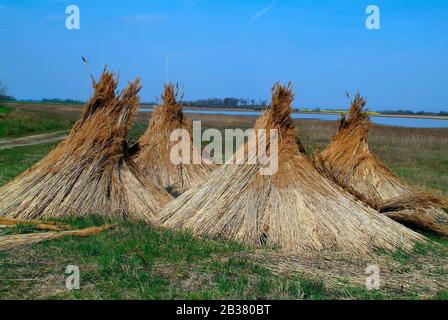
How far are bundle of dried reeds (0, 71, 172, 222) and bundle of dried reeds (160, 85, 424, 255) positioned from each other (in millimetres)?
859

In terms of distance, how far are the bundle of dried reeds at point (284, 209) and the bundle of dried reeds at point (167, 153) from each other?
2.94 meters

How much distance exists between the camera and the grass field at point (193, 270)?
16.8 feet

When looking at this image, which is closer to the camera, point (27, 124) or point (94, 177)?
point (94, 177)

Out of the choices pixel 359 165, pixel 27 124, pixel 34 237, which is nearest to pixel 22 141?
pixel 27 124

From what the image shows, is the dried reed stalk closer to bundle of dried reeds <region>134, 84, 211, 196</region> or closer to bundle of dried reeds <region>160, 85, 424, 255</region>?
bundle of dried reeds <region>160, 85, 424, 255</region>

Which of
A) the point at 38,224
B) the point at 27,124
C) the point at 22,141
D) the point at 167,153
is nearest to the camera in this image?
the point at 38,224

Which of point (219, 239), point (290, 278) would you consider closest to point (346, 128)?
point (219, 239)

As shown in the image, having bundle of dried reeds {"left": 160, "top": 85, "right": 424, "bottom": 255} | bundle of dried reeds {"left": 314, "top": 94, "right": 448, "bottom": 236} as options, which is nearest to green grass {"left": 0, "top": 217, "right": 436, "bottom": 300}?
bundle of dried reeds {"left": 160, "top": 85, "right": 424, "bottom": 255}

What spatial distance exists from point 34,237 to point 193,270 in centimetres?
231

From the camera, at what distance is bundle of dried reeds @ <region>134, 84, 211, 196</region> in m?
11.2

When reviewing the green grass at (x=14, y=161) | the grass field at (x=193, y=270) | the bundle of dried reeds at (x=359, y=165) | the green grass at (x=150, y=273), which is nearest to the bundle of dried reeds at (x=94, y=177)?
the grass field at (x=193, y=270)

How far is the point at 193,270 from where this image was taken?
19.0ft

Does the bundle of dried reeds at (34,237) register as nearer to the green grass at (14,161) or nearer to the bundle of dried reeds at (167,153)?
the bundle of dried reeds at (167,153)

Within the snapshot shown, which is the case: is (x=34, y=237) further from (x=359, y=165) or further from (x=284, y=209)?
(x=359, y=165)
